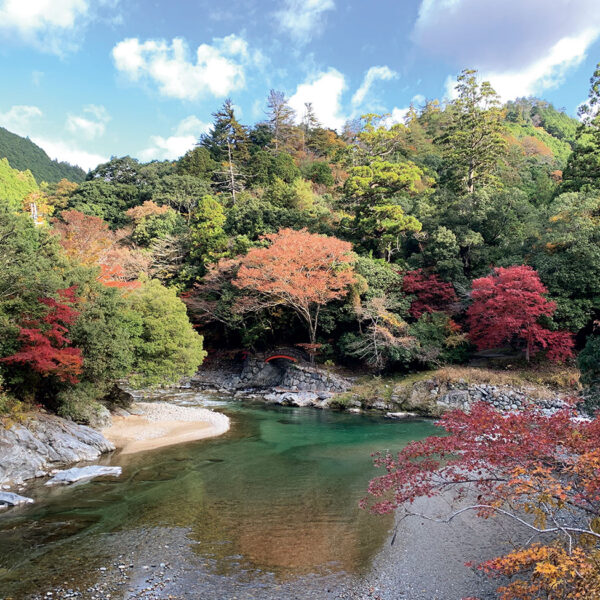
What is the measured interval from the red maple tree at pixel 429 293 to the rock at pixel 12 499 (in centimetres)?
2081

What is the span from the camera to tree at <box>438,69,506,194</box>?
32844mm

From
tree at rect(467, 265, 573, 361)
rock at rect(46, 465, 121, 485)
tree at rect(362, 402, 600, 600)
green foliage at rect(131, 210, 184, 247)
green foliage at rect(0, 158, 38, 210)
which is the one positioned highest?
green foliage at rect(0, 158, 38, 210)

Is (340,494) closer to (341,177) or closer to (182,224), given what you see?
(182,224)

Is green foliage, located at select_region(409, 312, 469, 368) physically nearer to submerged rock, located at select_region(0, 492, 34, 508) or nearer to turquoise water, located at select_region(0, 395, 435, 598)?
turquoise water, located at select_region(0, 395, 435, 598)

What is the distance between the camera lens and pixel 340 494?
11016 mm

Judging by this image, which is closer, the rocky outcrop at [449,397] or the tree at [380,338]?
the rocky outcrop at [449,397]

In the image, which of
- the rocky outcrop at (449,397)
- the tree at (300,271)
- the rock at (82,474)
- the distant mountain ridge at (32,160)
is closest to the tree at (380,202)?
the tree at (300,271)

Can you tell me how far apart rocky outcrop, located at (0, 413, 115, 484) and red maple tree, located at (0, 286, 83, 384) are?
1.57 m

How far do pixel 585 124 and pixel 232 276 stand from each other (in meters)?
24.9

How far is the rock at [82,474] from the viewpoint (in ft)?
37.6

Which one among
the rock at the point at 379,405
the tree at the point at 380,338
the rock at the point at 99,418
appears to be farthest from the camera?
the tree at the point at 380,338

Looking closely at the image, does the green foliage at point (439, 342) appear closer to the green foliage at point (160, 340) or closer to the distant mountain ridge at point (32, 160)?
the green foliage at point (160, 340)

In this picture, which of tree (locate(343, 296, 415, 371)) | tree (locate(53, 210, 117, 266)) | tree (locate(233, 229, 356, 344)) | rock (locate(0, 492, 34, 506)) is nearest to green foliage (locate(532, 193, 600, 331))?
tree (locate(343, 296, 415, 371))

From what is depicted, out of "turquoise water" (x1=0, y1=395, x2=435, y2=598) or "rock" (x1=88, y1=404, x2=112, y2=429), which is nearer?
"turquoise water" (x1=0, y1=395, x2=435, y2=598)
